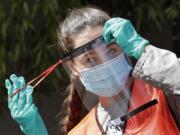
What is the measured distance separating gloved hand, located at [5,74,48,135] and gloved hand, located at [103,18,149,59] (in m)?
0.62

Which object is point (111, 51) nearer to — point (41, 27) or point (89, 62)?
point (89, 62)

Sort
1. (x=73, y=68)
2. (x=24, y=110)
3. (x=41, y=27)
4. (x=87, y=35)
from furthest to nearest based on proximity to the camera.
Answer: (x=41, y=27), (x=24, y=110), (x=73, y=68), (x=87, y=35)

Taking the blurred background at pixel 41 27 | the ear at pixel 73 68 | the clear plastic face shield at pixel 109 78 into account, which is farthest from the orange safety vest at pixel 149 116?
the blurred background at pixel 41 27

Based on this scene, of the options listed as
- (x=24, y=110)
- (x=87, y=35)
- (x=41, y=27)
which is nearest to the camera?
(x=87, y=35)

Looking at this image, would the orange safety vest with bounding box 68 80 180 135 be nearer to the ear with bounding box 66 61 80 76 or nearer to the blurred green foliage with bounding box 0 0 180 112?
the ear with bounding box 66 61 80 76

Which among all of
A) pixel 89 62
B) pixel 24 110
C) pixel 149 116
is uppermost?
pixel 89 62

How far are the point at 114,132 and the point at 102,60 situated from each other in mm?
284

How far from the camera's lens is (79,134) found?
8.27 ft

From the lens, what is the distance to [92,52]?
236 centimetres

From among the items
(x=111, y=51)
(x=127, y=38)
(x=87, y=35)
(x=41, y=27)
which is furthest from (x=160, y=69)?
(x=41, y=27)

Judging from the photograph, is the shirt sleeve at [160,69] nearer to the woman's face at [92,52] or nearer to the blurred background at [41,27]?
the woman's face at [92,52]

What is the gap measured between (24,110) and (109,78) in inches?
17.1

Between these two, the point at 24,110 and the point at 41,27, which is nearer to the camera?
the point at 24,110

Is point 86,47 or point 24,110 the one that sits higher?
point 86,47
